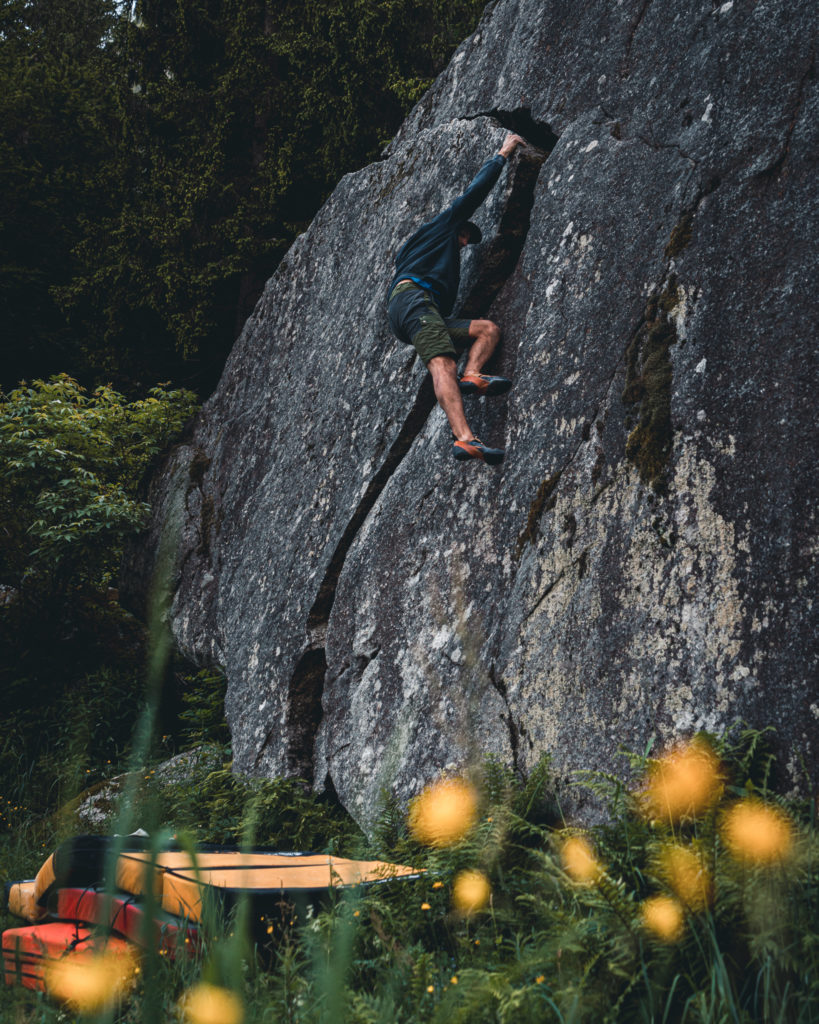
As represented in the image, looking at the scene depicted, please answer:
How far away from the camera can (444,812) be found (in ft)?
10.8

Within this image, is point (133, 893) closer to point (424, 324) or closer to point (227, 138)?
point (424, 324)

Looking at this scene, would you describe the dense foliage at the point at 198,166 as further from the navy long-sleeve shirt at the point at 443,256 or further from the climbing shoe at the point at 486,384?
the climbing shoe at the point at 486,384

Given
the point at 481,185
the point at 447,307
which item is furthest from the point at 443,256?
the point at 481,185

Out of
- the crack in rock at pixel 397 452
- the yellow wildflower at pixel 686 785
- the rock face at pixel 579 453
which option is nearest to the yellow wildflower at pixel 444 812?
the rock face at pixel 579 453

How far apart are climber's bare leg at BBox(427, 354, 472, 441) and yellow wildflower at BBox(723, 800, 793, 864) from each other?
2.34 m

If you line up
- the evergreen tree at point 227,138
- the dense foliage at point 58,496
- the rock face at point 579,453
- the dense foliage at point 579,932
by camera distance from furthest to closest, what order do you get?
1. the evergreen tree at point 227,138
2. the dense foliage at point 58,496
3. the rock face at point 579,453
4. the dense foliage at point 579,932

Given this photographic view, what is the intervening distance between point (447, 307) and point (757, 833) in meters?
3.46

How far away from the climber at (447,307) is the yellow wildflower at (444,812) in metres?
1.63

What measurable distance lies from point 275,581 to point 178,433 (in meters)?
4.00

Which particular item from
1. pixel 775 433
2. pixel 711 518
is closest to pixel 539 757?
pixel 711 518

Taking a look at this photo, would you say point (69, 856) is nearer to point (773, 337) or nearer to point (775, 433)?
point (775, 433)

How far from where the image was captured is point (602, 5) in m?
4.50

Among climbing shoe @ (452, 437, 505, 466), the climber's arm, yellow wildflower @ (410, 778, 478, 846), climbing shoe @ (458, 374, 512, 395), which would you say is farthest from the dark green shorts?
yellow wildflower @ (410, 778, 478, 846)

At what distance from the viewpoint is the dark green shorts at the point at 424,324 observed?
Result: 4.43m
